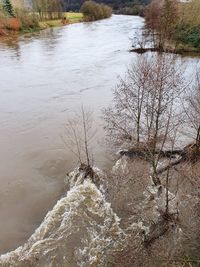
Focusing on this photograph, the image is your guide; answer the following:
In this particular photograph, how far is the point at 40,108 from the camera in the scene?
23938 mm

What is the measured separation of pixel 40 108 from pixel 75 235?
43.0 ft

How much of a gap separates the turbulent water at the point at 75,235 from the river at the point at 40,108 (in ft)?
2.22

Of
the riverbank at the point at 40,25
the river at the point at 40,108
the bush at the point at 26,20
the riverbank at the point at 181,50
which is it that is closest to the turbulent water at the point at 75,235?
the river at the point at 40,108

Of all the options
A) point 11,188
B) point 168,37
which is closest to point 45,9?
point 168,37

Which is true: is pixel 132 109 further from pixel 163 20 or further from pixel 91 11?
pixel 91 11

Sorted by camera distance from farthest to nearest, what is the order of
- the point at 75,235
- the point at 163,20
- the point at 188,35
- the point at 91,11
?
1. the point at 91,11
2. the point at 188,35
3. the point at 163,20
4. the point at 75,235

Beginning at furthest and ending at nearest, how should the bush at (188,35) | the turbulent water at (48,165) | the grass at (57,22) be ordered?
the grass at (57,22), the bush at (188,35), the turbulent water at (48,165)

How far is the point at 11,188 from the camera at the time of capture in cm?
1542

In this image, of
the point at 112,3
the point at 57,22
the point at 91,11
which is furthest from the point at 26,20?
the point at 112,3

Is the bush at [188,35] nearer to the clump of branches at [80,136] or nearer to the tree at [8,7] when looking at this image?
the clump of branches at [80,136]

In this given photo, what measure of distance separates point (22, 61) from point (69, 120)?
57.1 feet

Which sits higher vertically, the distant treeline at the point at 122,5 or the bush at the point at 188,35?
the distant treeline at the point at 122,5

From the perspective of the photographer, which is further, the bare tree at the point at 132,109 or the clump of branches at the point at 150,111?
the bare tree at the point at 132,109

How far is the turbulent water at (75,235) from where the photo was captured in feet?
37.7
